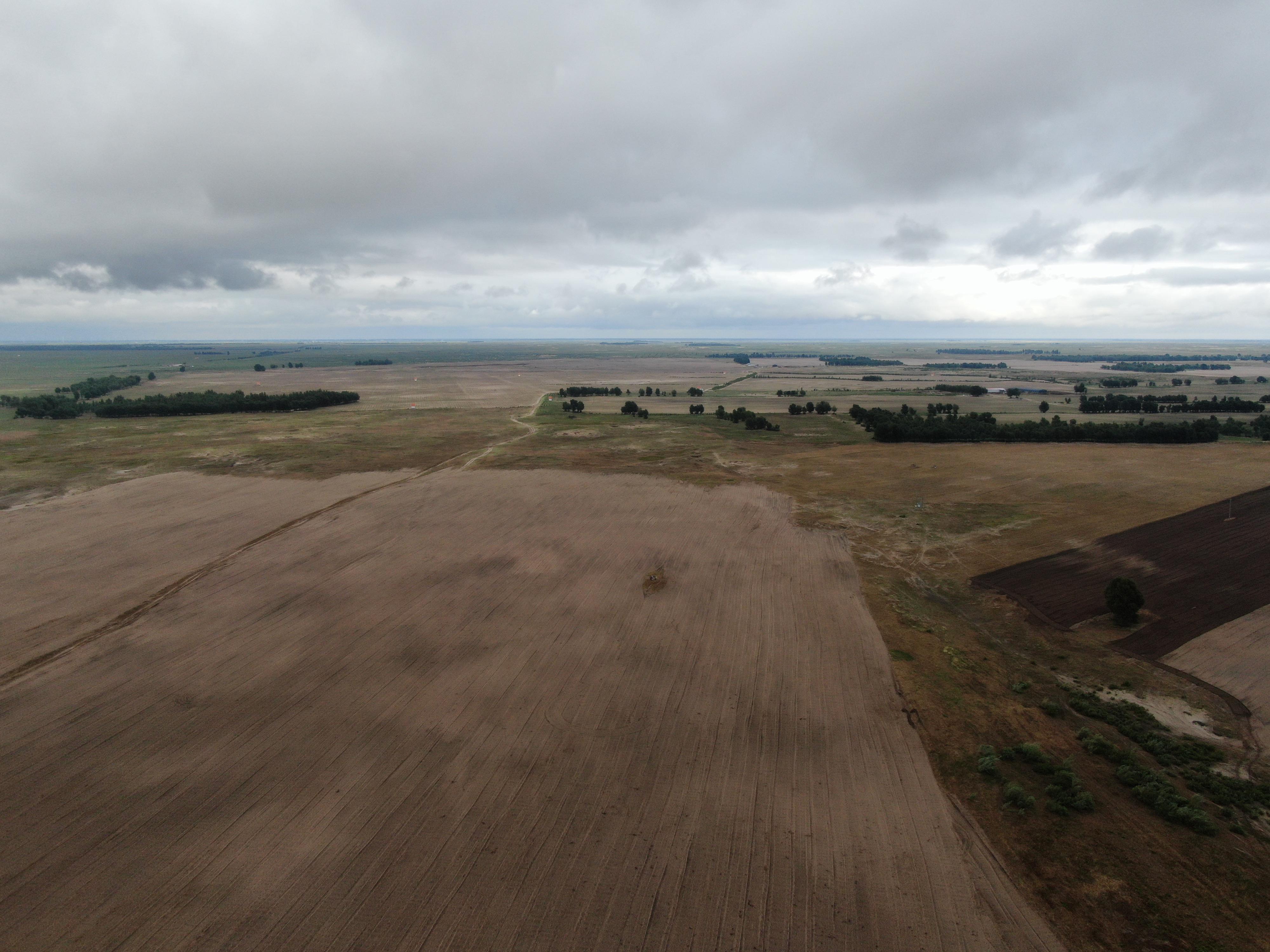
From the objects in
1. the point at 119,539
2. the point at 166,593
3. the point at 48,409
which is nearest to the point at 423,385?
the point at 48,409

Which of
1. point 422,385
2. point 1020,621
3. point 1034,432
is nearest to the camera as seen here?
point 1020,621

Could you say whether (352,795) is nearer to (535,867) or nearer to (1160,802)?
(535,867)

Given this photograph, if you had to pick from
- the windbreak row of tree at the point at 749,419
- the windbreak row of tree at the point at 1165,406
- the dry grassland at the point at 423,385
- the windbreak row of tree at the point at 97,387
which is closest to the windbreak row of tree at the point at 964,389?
the windbreak row of tree at the point at 1165,406

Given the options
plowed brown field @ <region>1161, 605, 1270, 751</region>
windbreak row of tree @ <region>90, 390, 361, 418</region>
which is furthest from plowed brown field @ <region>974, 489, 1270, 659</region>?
windbreak row of tree @ <region>90, 390, 361, 418</region>

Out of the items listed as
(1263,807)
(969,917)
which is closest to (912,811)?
(969,917)

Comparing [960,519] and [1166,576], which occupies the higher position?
[960,519]

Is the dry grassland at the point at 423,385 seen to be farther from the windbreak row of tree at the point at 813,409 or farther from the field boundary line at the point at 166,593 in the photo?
the field boundary line at the point at 166,593

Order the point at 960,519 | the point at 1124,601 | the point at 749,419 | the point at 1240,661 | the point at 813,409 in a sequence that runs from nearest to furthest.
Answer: the point at 1240,661, the point at 1124,601, the point at 960,519, the point at 749,419, the point at 813,409

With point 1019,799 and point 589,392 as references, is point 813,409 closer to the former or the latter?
point 589,392
